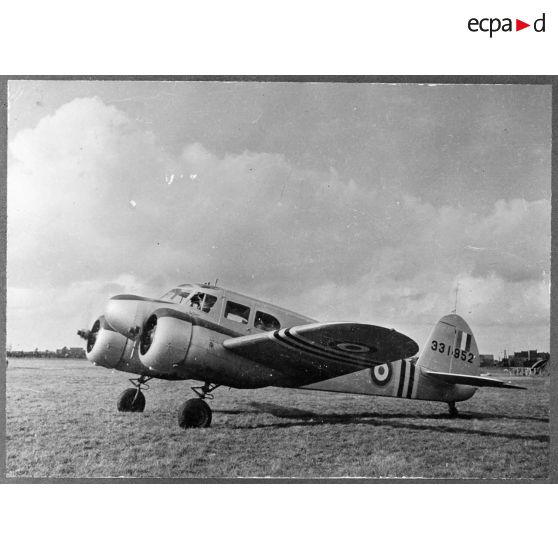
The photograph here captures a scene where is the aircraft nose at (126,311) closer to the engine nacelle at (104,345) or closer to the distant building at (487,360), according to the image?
the engine nacelle at (104,345)

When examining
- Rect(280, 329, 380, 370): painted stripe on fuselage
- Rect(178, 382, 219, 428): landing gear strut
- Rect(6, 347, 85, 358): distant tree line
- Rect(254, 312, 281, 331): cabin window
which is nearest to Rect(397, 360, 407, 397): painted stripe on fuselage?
Rect(280, 329, 380, 370): painted stripe on fuselage

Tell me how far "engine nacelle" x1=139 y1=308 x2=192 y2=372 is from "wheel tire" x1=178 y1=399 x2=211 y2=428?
0.34 m

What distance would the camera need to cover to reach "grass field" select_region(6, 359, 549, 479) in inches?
138

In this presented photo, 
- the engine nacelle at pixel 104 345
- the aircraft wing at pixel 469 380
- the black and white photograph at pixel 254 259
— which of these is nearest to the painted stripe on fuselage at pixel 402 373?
the aircraft wing at pixel 469 380

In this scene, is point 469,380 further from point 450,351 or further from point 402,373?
point 402,373

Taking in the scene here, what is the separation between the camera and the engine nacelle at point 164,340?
3498 millimetres

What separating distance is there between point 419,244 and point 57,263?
3.01m

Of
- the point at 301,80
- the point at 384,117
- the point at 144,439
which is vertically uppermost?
the point at 301,80

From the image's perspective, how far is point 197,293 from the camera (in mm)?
3600

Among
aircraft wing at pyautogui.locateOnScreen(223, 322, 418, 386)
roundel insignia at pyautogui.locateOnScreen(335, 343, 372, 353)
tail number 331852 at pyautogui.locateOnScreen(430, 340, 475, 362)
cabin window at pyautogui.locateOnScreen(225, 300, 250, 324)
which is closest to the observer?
aircraft wing at pyautogui.locateOnScreen(223, 322, 418, 386)

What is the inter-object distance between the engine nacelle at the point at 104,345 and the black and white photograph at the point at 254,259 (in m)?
0.02

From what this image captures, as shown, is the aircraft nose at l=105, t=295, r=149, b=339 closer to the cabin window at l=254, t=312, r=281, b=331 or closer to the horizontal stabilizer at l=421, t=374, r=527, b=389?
the cabin window at l=254, t=312, r=281, b=331

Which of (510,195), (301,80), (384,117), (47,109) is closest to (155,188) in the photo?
(47,109)

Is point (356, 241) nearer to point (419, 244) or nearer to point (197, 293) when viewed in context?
point (419, 244)
